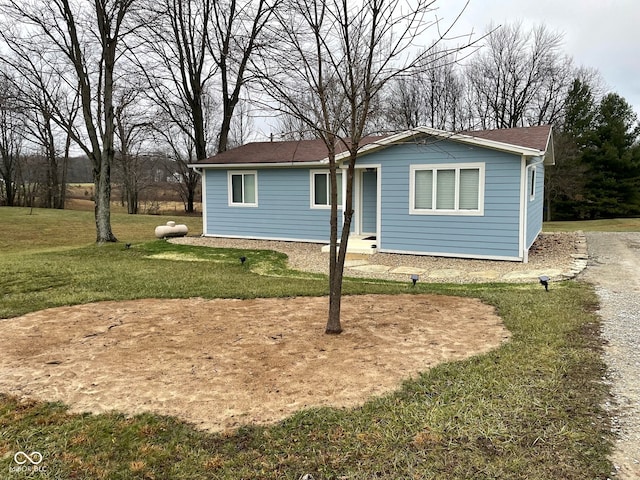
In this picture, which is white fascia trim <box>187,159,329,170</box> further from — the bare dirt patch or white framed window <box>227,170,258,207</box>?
the bare dirt patch

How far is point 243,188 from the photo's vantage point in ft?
43.6

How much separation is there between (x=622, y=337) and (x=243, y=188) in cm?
1068

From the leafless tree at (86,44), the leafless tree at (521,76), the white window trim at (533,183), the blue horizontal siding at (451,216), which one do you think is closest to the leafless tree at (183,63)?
the leafless tree at (86,44)

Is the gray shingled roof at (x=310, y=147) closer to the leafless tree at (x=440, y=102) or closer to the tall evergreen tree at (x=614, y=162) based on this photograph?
the leafless tree at (x=440, y=102)

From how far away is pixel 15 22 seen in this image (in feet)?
41.7

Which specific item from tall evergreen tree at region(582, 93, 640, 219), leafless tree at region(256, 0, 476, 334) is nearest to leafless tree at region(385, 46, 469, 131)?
tall evergreen tree at region(582, 93, 640, 219)

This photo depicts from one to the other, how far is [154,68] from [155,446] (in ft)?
62.2

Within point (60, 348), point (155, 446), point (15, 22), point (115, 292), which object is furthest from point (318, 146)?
point (155, 446)

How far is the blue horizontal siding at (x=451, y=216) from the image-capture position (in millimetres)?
9172

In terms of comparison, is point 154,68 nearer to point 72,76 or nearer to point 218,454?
point 72,76

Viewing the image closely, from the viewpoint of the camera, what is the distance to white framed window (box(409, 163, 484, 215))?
9.43 m

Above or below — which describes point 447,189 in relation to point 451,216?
above

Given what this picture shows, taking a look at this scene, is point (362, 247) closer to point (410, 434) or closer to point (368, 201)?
point (368, 201)

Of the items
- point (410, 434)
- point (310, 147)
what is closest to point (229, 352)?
point (410, 434)
